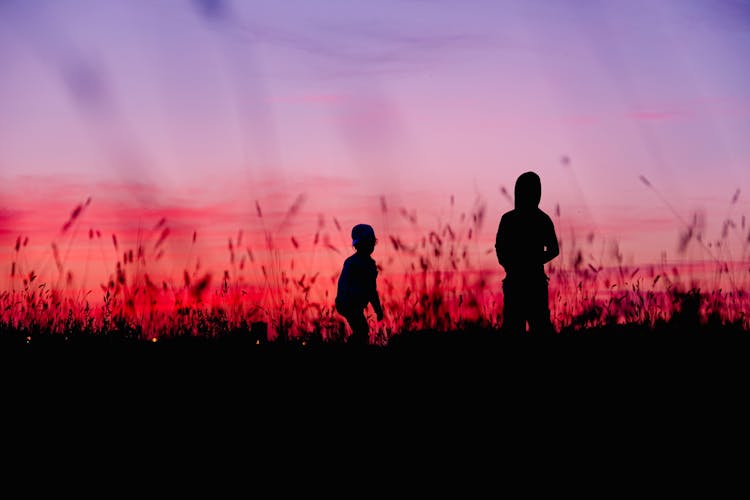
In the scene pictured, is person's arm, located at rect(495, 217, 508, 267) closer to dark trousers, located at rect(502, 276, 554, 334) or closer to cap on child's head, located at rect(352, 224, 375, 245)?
dark trousers, located at rect(502, 276, 554, 334)

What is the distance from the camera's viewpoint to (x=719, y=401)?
5707 millimetres

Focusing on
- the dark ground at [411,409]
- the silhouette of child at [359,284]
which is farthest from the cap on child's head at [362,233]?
the dark ground at [411,409]

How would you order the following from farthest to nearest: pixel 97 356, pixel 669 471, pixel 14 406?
pixel 97 356
pixel 14 406
pixel 669 471

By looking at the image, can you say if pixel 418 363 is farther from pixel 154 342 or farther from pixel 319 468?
pixel 319 468

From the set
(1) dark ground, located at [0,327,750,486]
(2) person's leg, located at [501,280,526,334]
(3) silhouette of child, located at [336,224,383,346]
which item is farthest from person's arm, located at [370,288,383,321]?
(2) person's leg, located at [501,280,526,334]

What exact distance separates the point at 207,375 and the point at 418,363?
6.04ft

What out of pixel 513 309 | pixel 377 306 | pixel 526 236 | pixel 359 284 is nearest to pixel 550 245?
pixel 526 236

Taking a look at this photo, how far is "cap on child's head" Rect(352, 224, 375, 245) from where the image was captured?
1033 centimetres

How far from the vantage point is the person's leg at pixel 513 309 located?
801cm

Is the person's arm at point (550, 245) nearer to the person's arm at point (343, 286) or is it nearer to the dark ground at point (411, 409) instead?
the dark ground at point (411, 409)

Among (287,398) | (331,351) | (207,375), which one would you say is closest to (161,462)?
(287,398)

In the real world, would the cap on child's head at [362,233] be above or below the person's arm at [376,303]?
above

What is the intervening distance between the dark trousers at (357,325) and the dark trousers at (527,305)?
158 centimetres

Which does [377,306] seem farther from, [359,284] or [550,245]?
[550,245]
